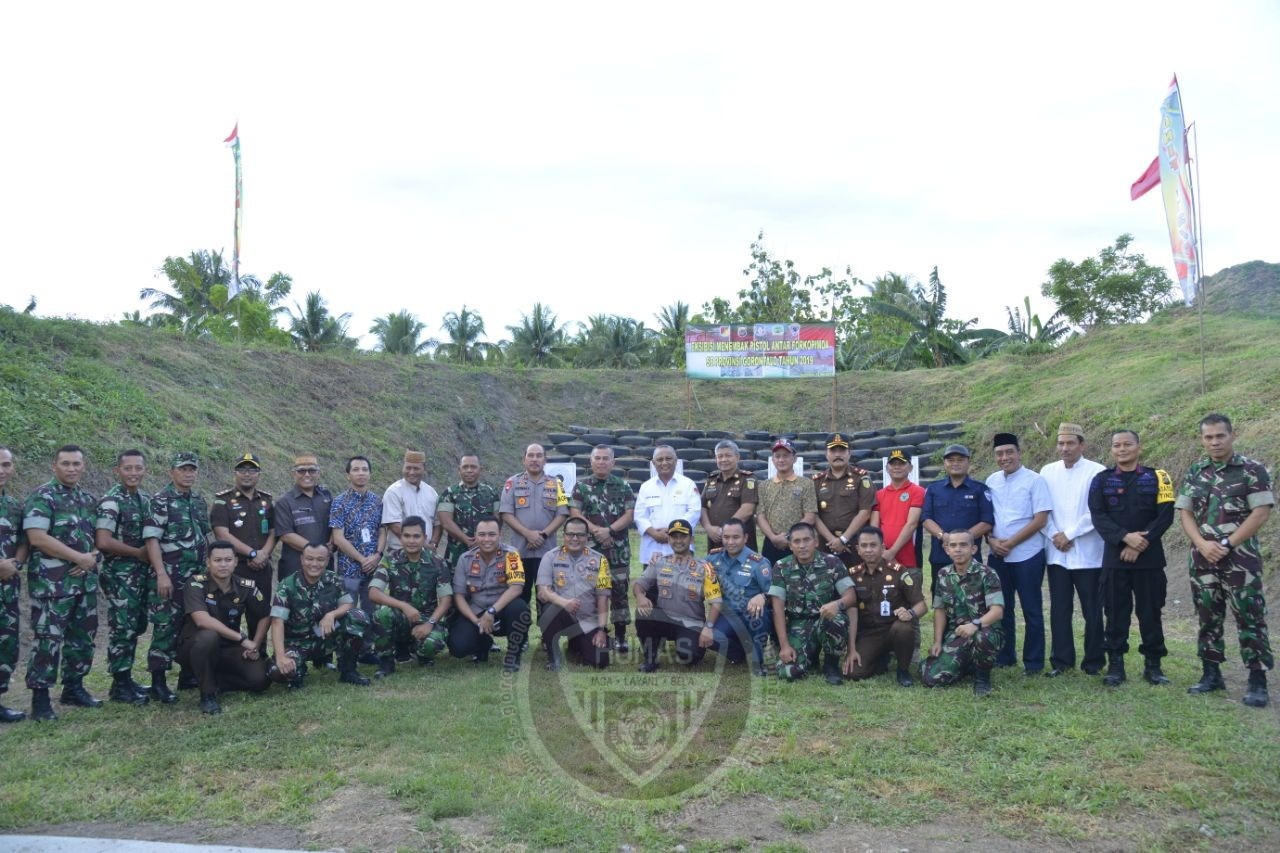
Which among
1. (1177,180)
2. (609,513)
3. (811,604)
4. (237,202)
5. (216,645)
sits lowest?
(216,645)

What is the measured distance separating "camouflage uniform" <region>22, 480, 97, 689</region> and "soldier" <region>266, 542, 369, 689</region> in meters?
1.06

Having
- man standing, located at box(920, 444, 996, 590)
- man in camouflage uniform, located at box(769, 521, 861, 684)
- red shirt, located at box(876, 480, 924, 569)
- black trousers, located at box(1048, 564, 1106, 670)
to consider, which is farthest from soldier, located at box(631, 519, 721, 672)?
black trousers, located at box(1048, 564, 1106, 670)

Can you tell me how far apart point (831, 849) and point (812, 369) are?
12.5m

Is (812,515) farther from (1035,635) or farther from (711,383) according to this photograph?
(711,383)

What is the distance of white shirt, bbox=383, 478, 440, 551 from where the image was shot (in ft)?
22.5

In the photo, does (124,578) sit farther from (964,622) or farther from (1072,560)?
(1072,560)

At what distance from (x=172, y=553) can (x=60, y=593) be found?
26.3 inches

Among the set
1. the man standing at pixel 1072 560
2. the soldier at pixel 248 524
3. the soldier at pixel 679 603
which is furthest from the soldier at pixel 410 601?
the man standing at pixel 1072 560

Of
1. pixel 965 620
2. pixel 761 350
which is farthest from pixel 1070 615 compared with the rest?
pixel 761 350

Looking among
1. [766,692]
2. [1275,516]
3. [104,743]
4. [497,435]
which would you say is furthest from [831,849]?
[497,435]

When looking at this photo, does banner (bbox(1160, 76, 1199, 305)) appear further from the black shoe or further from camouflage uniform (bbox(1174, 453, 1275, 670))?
the black shoe

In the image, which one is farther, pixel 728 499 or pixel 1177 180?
pixel 1177 180

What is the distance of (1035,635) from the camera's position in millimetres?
5887

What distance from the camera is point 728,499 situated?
6.87m
